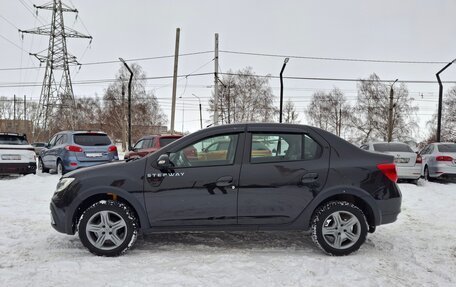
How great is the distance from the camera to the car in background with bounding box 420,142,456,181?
37.1ft

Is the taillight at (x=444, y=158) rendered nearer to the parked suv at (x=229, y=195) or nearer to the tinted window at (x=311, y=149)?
the parked suv at (x=229, y=195)

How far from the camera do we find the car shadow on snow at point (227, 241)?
4711 millimetres

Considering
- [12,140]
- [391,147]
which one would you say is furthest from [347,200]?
[12,140]

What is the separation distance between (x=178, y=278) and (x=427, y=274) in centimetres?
257

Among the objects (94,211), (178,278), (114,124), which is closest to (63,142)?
(94,211)

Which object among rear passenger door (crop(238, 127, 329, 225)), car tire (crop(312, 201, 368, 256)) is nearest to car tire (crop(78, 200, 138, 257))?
rear passenger door (crop(238, 127, 329, 225))

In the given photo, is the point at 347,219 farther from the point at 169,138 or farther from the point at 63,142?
the point at 63,142

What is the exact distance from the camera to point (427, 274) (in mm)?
3834

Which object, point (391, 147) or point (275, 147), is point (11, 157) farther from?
point (391, 147)

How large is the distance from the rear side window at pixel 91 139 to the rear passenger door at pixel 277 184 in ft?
29.9

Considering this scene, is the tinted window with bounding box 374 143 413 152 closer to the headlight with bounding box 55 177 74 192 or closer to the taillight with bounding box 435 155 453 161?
the taillight with bounding box 435 155 453 161

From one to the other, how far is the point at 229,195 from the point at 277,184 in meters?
0.58

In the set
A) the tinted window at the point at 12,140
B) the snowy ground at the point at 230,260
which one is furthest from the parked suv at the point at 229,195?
the tinted window at the point at 12,140

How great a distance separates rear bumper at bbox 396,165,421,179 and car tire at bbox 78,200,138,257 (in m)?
9.24
